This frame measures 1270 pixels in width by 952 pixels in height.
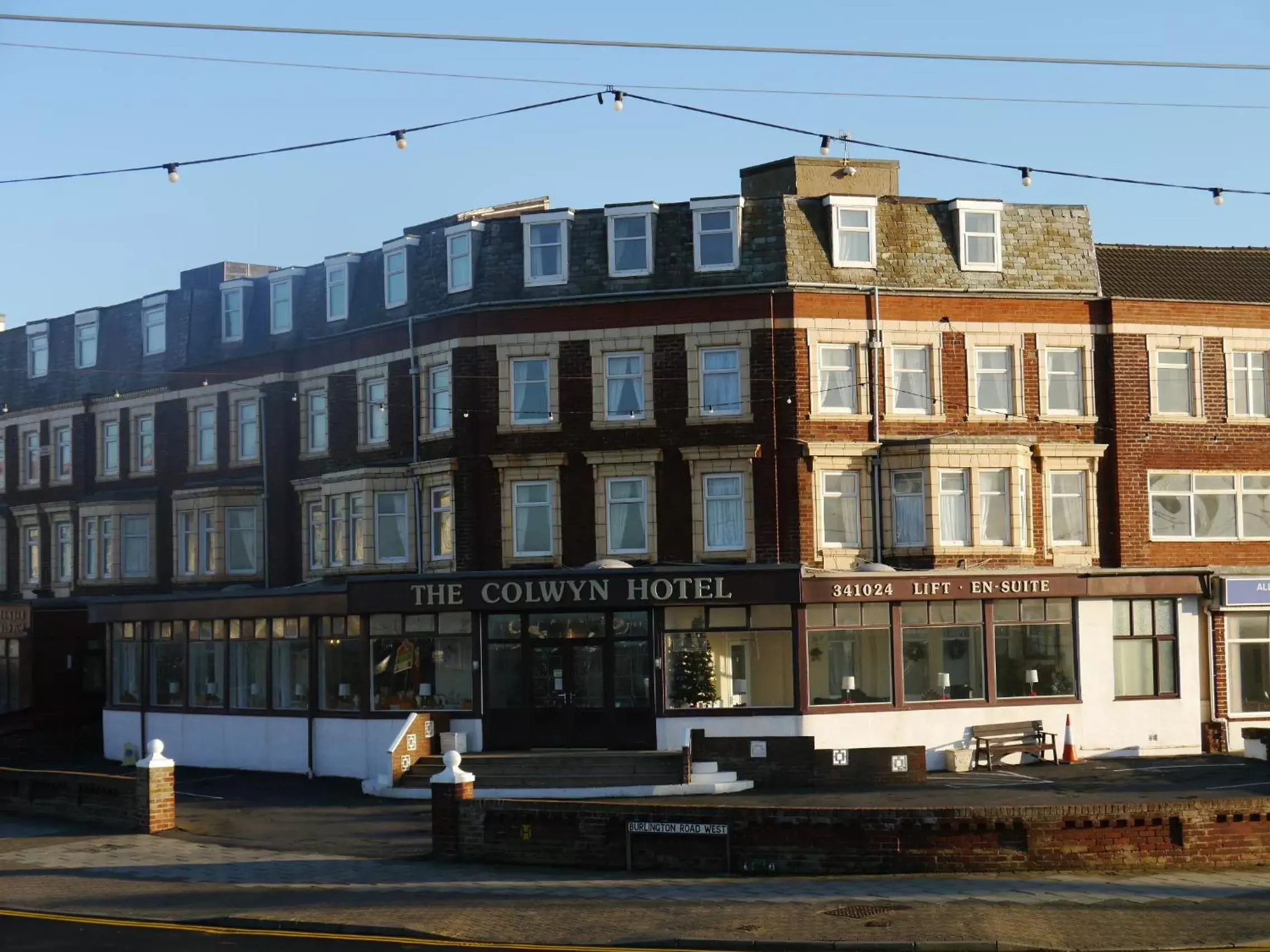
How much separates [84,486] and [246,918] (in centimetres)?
3176

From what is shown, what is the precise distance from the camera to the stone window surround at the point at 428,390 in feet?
125

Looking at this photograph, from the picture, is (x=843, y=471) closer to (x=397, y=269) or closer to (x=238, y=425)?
(x=397, y=269)

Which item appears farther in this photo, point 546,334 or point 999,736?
point 546,334

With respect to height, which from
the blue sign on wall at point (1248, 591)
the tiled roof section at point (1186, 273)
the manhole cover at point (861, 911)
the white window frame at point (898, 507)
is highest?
the tiled roof section at point (1186, 273)

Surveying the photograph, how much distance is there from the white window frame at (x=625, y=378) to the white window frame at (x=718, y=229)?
243cm

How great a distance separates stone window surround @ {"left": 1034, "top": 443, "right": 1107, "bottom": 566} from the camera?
3728 centimetres

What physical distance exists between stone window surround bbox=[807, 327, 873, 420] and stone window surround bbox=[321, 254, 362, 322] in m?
12.6

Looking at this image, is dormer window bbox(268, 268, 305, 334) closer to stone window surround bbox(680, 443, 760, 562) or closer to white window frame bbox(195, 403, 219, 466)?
white window frame bbox(195, 403, 219, 466)

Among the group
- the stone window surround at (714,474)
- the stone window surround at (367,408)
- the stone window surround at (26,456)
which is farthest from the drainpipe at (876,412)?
the stone window surround at (26,456)

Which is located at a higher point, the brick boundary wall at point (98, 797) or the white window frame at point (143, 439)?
the white window frame at point (143, 439)

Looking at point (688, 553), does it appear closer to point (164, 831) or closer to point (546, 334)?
point (546, 334)

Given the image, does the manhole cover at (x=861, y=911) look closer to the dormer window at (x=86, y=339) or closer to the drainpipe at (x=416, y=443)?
the drainpipe at (x=416, y=443)

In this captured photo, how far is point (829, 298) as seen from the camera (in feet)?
120

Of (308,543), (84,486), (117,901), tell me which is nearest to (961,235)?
(308,543)
